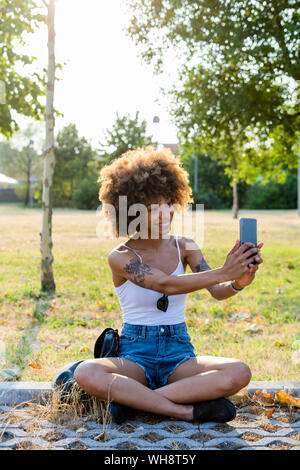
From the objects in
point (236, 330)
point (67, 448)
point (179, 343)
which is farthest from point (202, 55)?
point (67, 448)

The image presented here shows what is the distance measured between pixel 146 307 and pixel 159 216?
530mm

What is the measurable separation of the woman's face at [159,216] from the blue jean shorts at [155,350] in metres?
0.56

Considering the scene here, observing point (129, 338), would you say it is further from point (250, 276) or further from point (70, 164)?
point (70, 164)

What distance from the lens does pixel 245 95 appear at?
8.52 m

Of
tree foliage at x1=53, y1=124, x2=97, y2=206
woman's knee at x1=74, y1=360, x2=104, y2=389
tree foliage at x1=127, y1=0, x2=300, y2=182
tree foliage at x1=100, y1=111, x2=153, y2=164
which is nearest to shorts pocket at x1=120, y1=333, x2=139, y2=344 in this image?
woman's knee at x1=74, y1=360, x2=104, y2=389

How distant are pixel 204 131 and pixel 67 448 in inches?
328

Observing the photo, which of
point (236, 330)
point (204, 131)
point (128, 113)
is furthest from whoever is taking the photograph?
point (128, 113)

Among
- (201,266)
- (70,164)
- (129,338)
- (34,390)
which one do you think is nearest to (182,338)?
(129,338)

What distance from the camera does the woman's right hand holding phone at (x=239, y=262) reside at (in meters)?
2.60

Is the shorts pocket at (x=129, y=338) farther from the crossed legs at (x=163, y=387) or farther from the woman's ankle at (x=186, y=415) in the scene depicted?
the woman's ankle at (x=186, y=415)

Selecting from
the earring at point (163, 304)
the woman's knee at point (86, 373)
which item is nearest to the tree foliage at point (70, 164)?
the earring at point (163, 304)

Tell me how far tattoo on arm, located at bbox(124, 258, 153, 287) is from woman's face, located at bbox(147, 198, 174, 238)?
0.76 ft

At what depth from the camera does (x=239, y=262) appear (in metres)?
2.60
